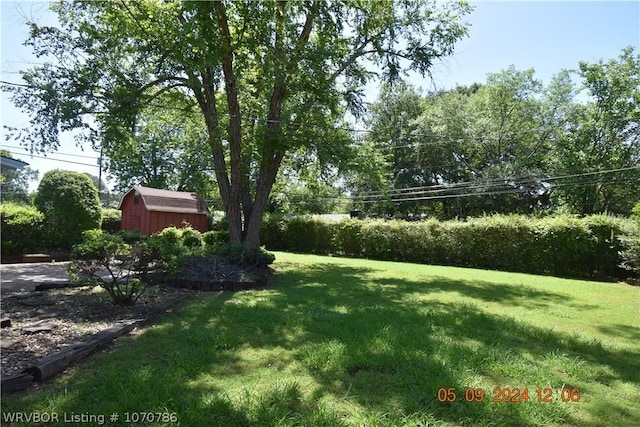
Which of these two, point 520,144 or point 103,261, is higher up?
point 520,144

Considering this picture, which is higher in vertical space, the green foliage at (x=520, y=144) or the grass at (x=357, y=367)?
the green foliage at (x=520, y=144)

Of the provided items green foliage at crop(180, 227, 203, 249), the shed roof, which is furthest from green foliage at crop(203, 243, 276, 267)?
the shed roof

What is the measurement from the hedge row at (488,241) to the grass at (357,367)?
7.05 metres

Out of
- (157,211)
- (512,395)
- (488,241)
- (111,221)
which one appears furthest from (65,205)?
(488,241)

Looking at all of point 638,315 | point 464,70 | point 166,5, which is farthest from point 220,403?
point 464,70

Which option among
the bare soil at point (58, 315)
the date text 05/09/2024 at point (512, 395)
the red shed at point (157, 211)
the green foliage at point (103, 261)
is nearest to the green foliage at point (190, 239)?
the red shed at point (157, 211)

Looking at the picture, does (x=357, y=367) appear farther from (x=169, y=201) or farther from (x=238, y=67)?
(x=169, y=201)

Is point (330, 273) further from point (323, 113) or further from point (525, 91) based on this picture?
point (525, 91)

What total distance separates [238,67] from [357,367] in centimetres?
1060

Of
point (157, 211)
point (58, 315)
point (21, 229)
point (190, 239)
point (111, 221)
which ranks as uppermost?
point (157, 211)

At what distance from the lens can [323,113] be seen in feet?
39.3

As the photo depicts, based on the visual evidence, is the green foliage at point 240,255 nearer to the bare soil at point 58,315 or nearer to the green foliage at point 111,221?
the bare soil at point 58,315

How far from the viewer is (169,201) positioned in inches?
947

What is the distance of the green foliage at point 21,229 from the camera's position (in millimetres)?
11336
